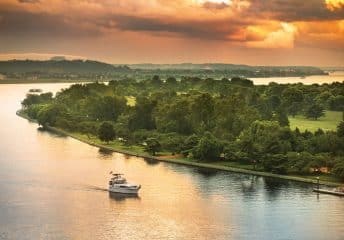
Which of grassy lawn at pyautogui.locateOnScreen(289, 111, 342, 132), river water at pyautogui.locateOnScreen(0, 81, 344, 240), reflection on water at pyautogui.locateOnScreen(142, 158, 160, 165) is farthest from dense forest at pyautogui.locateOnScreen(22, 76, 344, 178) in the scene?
river water at pyautogui.locateOnScreen(0, 81, 344, 240)

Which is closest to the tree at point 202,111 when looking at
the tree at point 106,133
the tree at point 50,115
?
the tree at point 106,133

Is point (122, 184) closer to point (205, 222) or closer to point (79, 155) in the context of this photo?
point (205, 222)

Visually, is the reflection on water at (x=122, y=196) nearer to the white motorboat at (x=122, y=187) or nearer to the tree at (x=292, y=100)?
the white motorboat at (x=122, y=187)

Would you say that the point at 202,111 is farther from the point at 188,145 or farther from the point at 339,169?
the point at 339,169

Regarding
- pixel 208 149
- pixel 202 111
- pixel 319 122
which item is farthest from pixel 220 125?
pixel 319 122

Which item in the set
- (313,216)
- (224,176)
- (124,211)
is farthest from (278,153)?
(124,211)

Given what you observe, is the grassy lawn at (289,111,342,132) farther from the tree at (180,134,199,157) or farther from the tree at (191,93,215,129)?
the tree at (180,134,199,157)

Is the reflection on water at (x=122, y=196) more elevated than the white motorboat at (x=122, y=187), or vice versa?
the white motorboat at (x=122, y=187)
